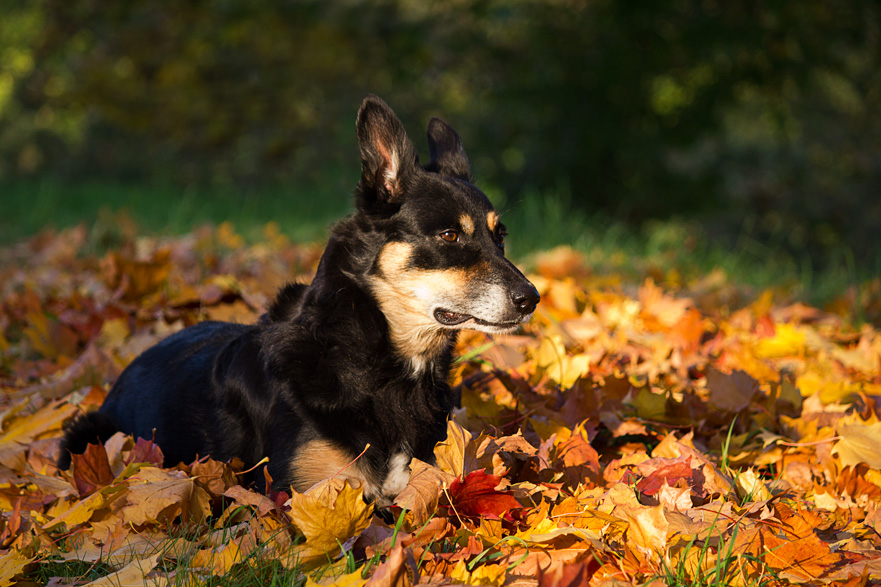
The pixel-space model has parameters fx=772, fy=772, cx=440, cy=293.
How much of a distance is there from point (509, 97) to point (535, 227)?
2104 mm

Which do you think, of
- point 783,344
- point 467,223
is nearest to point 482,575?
point 467,223

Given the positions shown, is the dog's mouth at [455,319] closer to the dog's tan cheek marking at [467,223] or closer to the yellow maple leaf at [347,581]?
the dog's tan cheek marking at [467,223]

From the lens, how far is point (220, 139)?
53.9 feet

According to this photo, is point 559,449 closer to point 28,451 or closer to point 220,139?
point 28,451

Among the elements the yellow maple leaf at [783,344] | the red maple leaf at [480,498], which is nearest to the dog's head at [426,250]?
the red maple leaf at [480,498]

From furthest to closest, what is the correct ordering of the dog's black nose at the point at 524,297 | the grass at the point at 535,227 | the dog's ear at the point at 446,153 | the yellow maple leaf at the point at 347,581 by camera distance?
the grass at the point at 535,227 < the dog's ear at the point at 446,153 < the dog's black nose at the point at 524,297 < the yellow maple leaf at the point at 347,581

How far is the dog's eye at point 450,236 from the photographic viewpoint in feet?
9.34

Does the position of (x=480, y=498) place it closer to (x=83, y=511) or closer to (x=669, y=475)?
(x=669, y=475)

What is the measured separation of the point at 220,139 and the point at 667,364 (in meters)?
14.3

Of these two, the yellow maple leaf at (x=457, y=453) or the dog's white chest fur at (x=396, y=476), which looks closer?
the yellow maple leaf at (x=457, y=453)

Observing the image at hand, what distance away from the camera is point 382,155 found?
2920 millimetres

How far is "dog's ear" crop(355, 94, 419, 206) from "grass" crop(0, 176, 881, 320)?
6.96 ft

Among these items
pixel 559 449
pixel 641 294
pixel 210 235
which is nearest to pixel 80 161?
pixel 210 235

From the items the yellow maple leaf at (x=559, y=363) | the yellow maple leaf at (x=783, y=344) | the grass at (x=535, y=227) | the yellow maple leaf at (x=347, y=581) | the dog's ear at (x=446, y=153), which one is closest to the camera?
the yellow maple leaf at (x=347, y=581)
